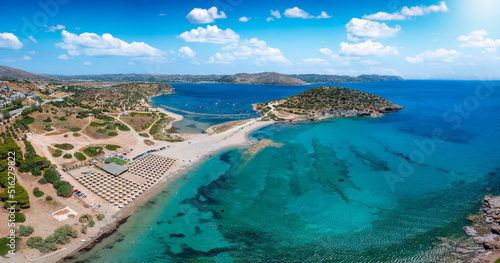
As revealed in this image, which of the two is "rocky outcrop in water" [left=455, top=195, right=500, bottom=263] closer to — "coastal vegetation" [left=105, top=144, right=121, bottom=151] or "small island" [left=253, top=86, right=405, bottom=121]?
"coastal vegetation" [left=105, top=144, right=121, bottom=151]

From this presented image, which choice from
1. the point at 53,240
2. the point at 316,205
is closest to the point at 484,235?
the point at 316,205

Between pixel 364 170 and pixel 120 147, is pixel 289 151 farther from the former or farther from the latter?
pixel 120 147

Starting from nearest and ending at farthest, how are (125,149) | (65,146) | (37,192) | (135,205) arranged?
(37,192) < (135,205) < (65,146) < (125,149)

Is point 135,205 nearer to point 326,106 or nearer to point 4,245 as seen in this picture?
point 4,245

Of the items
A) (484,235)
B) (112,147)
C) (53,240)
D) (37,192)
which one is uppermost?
(112,147)

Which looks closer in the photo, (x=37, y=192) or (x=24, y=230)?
(x=24, y=230)

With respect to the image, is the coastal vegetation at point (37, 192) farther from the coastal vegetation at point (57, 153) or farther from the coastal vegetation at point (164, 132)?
the coastal vegetation at point (164, 132)
